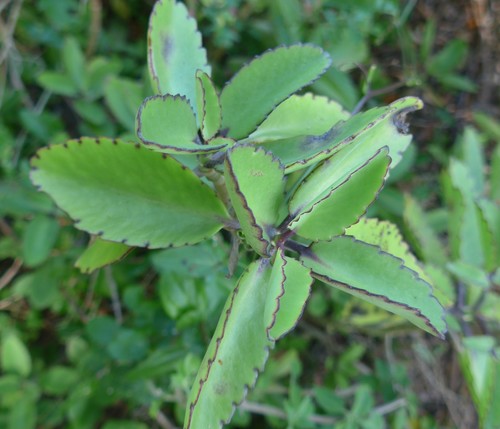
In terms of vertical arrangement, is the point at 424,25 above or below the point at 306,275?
below

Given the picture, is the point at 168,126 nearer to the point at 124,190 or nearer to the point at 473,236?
the point at 124,190

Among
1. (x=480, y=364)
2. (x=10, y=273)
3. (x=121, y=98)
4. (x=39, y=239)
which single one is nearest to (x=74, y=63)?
(x=121, y=98)

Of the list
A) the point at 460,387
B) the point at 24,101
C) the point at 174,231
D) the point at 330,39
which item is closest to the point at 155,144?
the point at 174,231

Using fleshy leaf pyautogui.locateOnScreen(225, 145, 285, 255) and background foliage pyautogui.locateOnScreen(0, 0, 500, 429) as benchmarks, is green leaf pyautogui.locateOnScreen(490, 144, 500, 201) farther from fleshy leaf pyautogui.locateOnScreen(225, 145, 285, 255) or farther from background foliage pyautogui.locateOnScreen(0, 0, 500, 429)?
fleshy leaf pyautogui.locateOnScreen(225, 145, 285, 255)

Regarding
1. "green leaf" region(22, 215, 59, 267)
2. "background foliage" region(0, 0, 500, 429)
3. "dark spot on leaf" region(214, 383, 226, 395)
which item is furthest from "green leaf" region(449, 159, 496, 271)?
"green leaf" region(22, 215, 59, 267)

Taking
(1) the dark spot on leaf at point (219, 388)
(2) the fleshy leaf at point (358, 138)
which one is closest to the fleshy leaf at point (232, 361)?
(1) the dark spot on leaf at point (219, 388)

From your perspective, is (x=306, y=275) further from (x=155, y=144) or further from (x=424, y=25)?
(x=424, y=25)

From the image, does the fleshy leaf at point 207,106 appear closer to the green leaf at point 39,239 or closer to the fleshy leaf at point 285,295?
the fleshy leaf at point 285,295
